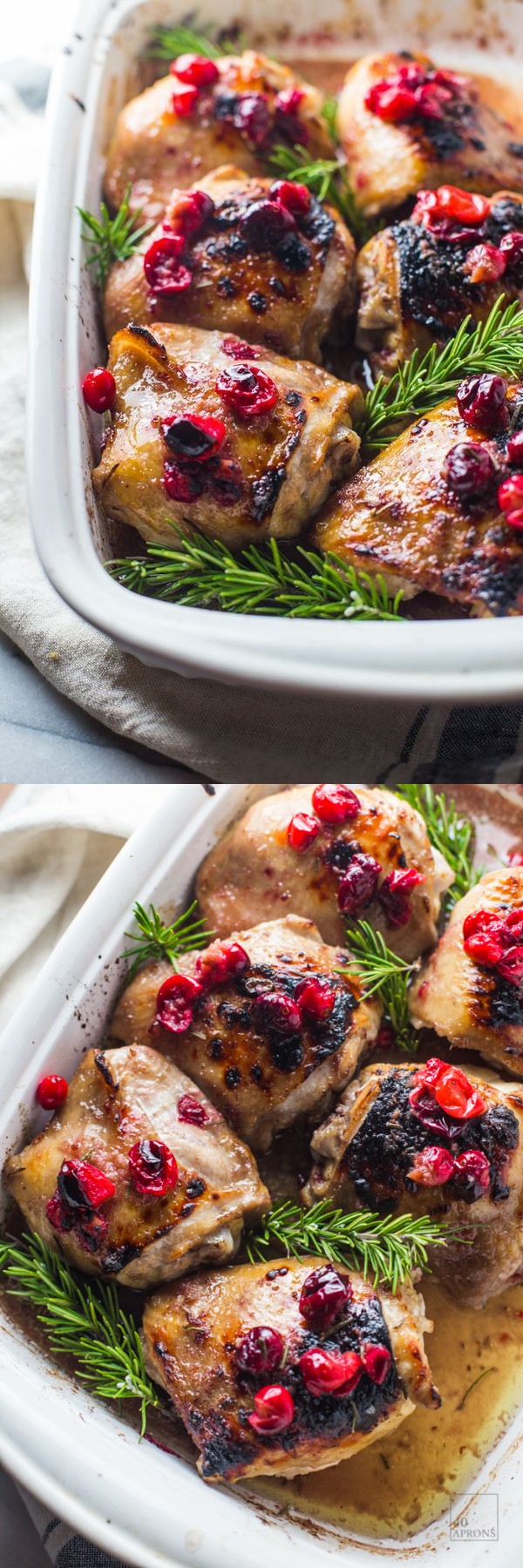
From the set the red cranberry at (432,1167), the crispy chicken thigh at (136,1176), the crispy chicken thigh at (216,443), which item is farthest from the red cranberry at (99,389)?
the red cranberry at (432,1167)

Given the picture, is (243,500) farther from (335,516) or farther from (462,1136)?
(462,1136)

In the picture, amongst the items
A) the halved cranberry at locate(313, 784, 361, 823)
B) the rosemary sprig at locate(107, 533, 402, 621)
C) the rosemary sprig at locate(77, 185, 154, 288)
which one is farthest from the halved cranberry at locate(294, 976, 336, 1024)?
the rosemary sprig at locate(77, 185, 154, 288)

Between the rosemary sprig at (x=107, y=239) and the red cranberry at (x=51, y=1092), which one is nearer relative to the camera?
the red cranberry at (x=51, y=1092)

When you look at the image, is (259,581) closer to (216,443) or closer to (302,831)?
(216,443)

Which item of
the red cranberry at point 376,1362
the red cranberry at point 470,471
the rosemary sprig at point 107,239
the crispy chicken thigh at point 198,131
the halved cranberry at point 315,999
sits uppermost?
the crispy chicken thigh at point 198,131

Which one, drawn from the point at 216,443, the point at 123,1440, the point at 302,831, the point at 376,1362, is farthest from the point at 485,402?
the point at 123,1440

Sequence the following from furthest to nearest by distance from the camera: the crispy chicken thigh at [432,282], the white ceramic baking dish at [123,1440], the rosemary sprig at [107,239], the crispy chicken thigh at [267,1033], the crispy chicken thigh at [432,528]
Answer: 1. the rosemary sprig at [107,239]
2. the crispy chicken thigh at [432,282]
3. the crispy chicken thigh at [267,1033]
4. the crispy chicken thigh at [432,528]
5. the white ceramic baking dish at [123,1440]

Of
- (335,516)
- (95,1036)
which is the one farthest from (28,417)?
(95,1036)

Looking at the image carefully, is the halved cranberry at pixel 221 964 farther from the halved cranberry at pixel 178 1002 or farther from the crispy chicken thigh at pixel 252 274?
the crispy chicken thigh at pixel 252 274
